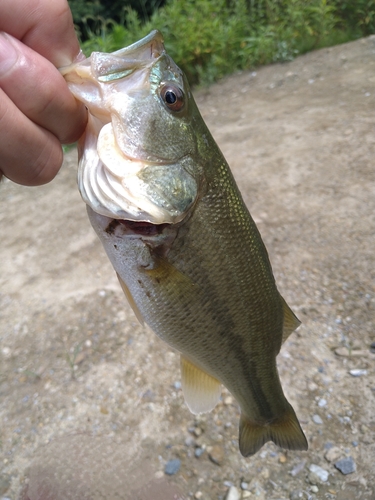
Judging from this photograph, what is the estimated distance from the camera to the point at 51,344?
9.35ft

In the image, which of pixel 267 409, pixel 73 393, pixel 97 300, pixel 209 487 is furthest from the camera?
pixel 97 300

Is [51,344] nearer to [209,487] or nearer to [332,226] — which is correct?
[209,487]

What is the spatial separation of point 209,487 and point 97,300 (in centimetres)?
154

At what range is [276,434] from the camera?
1.79 m

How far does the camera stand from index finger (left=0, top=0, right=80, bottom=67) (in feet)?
3.27

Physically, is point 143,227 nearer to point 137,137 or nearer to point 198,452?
point 137,137

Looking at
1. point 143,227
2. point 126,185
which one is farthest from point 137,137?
point 143,227

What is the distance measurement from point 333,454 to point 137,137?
184 cm

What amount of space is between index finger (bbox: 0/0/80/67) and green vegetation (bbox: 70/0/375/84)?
6436 millimetres

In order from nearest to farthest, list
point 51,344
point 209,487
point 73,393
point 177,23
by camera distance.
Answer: point 209,487 → point 73,393 → point 51,344 → point 177,23

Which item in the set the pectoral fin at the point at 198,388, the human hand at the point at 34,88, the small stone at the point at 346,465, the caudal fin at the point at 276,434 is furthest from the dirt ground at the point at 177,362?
the human hand at the point at 34,88

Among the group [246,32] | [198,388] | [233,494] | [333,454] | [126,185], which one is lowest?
[246,32]

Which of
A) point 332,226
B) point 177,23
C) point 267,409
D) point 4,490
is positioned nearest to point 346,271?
point 332,226

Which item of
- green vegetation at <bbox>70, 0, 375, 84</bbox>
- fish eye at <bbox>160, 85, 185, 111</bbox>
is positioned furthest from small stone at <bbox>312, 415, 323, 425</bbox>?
green vegetation at <bbox>70, 0, 375, 84</bbox>
